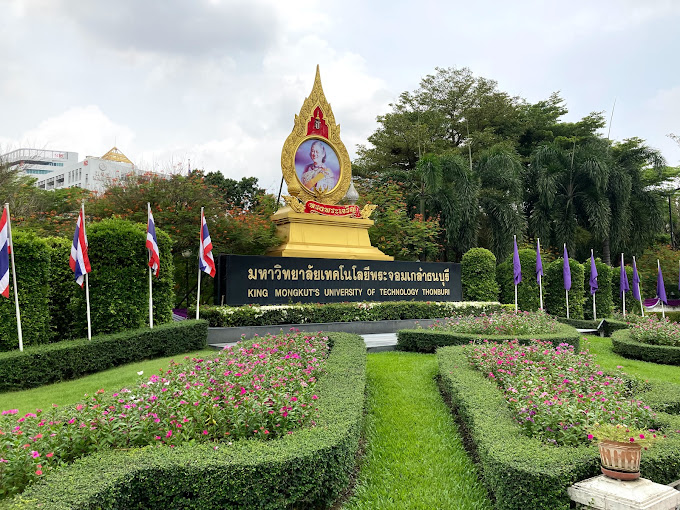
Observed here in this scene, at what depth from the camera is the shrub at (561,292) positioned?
18.3 meters

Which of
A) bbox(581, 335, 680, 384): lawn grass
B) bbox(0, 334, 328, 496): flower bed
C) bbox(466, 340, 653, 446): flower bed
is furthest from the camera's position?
bbox(581, 335, 680, 384): lawn grass

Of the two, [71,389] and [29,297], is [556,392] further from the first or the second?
[29,297]

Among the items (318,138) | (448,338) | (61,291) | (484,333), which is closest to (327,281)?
(448,338)

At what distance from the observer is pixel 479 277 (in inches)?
674

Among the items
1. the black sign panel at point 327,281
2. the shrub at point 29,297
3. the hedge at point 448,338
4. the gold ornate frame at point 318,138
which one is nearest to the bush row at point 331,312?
the black sign panel at point 327,281

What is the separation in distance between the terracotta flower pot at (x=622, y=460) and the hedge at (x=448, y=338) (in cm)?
595

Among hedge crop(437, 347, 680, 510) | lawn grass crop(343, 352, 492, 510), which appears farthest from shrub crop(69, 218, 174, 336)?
hedge crop(437, 347, 680, 510)

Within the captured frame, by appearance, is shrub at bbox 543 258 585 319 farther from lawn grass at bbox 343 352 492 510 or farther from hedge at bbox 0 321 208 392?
hedge at bbox 0 321 208 392

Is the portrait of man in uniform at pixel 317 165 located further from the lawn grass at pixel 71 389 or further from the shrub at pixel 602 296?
the shrub at pixel 602 296

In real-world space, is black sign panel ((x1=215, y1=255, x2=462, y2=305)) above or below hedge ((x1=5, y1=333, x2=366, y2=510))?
above

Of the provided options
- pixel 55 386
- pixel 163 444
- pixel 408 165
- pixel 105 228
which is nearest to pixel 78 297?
pixel 105 228

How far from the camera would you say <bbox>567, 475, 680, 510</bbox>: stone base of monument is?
121 inches

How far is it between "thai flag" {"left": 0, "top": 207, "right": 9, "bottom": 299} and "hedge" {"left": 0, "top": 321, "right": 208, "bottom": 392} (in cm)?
102

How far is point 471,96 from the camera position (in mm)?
31984
